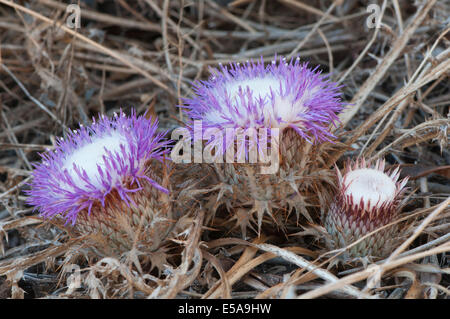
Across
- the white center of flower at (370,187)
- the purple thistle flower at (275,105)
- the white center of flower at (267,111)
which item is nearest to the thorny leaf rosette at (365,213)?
the white center of flower at (370,187)

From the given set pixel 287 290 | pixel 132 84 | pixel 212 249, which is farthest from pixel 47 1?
pixel 287 290

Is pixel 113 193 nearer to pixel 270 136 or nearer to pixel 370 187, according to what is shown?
pixel 270 136

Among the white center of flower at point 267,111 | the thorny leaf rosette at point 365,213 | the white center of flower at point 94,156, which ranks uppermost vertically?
the white center of flower at point 267,111

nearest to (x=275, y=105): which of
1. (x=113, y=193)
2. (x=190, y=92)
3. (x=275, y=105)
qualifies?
(x=275, y=105)

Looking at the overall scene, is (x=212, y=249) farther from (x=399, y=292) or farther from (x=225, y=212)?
(x=399, y=292)

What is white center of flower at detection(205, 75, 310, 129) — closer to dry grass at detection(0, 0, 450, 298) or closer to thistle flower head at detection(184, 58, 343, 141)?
thistle flower head at detection(184, 58, 343, 141)

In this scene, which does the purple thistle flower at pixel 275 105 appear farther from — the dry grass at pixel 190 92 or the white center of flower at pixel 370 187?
the dry grass at pixel 190 92

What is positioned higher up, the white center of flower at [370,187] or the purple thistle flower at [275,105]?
the purple thistle flower at [275,105]

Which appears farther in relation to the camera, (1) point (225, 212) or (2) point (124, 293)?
(1) point (225, 212)
